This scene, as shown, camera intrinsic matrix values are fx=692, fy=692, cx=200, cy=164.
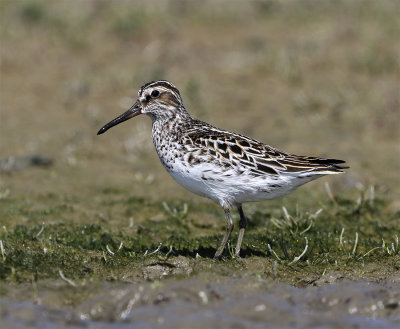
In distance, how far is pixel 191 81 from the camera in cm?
1738

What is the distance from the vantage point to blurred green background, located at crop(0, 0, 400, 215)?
1362 centimetres

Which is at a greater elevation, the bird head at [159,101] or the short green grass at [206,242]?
the bird head at [159,101]

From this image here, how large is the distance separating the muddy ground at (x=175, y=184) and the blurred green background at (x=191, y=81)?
6 cm

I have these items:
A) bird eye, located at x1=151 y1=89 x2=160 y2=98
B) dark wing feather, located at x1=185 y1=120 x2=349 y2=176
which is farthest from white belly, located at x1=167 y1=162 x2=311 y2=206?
bird eye, located at x1=151 y1=89 x2=160 y2=98

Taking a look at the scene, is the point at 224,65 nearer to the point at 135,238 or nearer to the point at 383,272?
the point at 135,238

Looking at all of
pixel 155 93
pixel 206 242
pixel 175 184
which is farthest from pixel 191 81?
pixel 206 242

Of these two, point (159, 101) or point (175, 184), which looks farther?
point (175, 184)

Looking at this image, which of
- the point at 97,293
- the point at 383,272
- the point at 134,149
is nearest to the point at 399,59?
the point at 134,149

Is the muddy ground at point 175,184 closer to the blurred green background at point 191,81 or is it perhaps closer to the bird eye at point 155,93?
the blurred green background at point 191,81

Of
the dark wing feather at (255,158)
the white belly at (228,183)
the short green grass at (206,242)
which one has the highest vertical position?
the dark wing feather at (255,158)

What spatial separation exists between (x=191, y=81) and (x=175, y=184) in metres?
5.04

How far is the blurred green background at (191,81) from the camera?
13.6 meters

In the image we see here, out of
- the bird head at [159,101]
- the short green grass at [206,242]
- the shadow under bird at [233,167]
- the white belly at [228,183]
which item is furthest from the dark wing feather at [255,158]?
the short green grass at [206,242]

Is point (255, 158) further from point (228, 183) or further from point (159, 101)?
point (159, 101)
